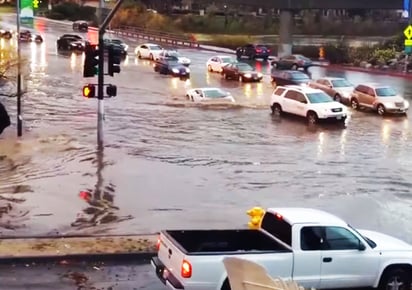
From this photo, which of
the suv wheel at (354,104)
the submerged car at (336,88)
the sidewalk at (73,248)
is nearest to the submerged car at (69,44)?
the submerged car at (336,88)

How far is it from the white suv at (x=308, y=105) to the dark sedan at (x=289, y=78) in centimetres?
1065

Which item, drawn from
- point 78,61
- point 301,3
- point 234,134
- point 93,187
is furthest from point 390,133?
point 301,3

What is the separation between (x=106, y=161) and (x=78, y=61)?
44.3 m

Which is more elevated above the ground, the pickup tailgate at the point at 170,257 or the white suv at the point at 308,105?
the pickup tailgate at the point at 170,257

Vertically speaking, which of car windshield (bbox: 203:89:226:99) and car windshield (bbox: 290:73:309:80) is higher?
car windshield (bbox: 290:73:309:80)

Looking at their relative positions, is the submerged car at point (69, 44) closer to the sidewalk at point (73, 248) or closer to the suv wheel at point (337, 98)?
the suv wheel at point (337, 98)

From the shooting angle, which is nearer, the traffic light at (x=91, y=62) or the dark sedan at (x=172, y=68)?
the traffic light at (x=91, y=62)

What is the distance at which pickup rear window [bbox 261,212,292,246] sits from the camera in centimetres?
1205

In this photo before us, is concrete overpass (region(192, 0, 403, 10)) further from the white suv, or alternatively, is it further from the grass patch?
the grass patch

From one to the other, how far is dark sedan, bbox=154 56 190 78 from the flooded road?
12840 millimetres

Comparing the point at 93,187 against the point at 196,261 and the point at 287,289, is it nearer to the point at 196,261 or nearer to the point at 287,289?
the point at 196,261

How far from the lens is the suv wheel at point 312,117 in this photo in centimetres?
3834

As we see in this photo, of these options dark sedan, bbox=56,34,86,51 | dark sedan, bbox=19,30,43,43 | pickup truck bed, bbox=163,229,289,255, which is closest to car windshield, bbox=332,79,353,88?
pickup truck bed, bbox=163,229,289,255

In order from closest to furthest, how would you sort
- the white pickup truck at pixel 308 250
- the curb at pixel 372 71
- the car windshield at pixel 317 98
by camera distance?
1. the white pickup truck at pixel 308 250
2. the car windshield at pixel 317 98
3. the curb at pixel 372 71
